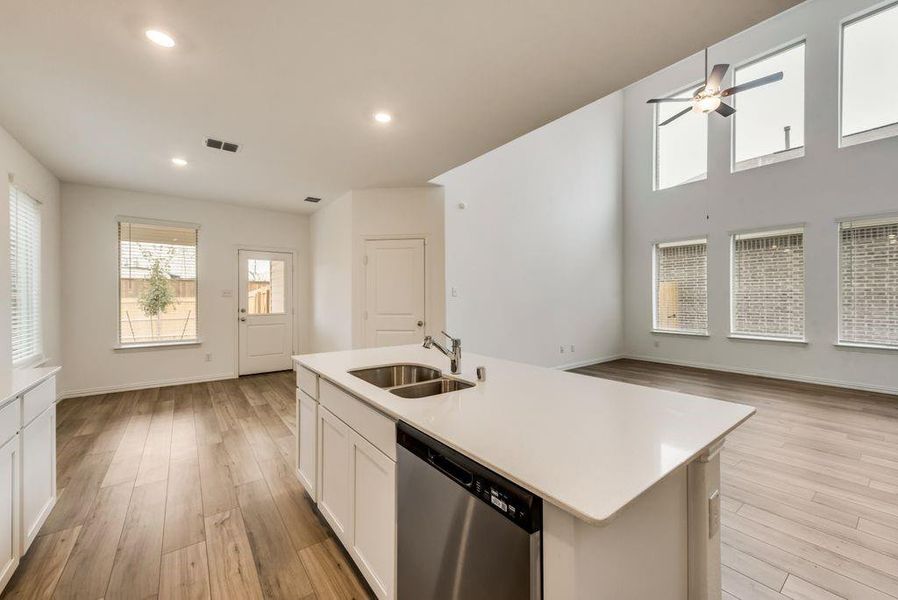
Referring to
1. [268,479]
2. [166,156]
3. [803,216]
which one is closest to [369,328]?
[268,479]

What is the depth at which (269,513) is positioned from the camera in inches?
86.7

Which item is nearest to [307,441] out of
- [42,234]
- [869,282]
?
[42,234]

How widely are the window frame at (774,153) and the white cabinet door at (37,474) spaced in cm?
818

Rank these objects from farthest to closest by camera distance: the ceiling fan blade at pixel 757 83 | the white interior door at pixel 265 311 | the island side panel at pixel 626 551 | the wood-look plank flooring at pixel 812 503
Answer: the white interior door at pixel 265 311
the ceiling fan blade at pixel 757 83
the wood-look plank flooring at pixel 812 503
the island side panel at pixel 626 551

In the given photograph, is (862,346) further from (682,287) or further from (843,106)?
(843,106)

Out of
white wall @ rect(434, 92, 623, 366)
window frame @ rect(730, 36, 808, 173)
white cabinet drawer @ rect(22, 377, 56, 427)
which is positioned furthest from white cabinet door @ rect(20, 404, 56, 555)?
window frame @ rect(730, 36, 808, 173)

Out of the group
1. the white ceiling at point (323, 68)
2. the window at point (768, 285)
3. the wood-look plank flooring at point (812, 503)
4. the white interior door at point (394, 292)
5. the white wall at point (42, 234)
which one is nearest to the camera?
the wood-look plank flooring at point (812, 503)

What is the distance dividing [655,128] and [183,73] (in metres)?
7.36

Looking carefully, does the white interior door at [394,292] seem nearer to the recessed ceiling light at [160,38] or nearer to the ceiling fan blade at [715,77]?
the recessed ceiling light at [160,38]

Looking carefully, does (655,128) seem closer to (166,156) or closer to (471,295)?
(471,295)

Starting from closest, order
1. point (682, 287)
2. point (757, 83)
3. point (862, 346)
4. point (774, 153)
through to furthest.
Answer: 1. point (757, 83)
2. point (862, 346)
3. point (774, 153)
4. point (682, 287)

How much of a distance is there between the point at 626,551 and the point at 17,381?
8.91 feet

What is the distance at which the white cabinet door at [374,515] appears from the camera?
138cm

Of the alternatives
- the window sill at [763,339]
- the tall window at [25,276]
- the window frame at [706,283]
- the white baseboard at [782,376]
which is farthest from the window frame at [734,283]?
the tall window at [25,276]
